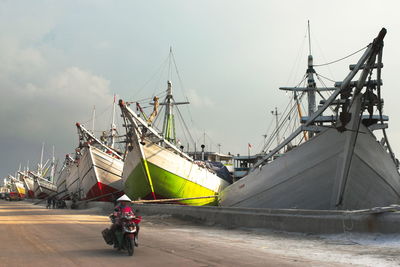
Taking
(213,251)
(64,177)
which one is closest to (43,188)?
(64,177)

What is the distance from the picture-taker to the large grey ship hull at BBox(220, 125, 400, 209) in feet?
41.0

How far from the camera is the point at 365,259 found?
6.21 meters

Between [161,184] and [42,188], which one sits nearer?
Result: [161,184]

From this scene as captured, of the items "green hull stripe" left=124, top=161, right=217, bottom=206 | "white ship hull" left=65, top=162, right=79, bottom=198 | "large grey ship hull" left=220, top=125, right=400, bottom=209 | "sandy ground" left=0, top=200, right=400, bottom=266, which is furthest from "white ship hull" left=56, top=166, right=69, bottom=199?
"sandy ground" left=0, top=200, right=400, bottom=266

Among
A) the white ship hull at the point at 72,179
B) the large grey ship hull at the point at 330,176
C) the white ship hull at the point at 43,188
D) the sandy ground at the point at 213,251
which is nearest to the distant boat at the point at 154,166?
the large grey ship hull at the point at 330,176

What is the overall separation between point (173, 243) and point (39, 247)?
9.89ft

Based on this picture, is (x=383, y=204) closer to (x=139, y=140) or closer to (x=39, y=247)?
(x=39, y=247)

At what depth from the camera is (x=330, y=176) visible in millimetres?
12789

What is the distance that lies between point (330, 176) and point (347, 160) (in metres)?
0.91

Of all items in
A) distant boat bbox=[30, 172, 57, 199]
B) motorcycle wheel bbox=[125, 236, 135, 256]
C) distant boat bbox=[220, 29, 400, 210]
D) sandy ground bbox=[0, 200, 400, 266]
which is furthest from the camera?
distant boat bbox=[30, 172, 57, 199]

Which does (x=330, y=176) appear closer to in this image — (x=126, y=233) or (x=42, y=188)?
(x=126, y=233)

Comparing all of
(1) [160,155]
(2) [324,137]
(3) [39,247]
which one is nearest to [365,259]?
(3) [39,247]

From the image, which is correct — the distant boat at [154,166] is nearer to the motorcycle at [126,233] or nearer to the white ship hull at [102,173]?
the white ship hull at [102,173]

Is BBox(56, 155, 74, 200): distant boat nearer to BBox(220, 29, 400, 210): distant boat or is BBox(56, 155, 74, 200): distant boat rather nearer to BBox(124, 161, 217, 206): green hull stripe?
BBox(124, 161, 217, 206): green hull stripe
